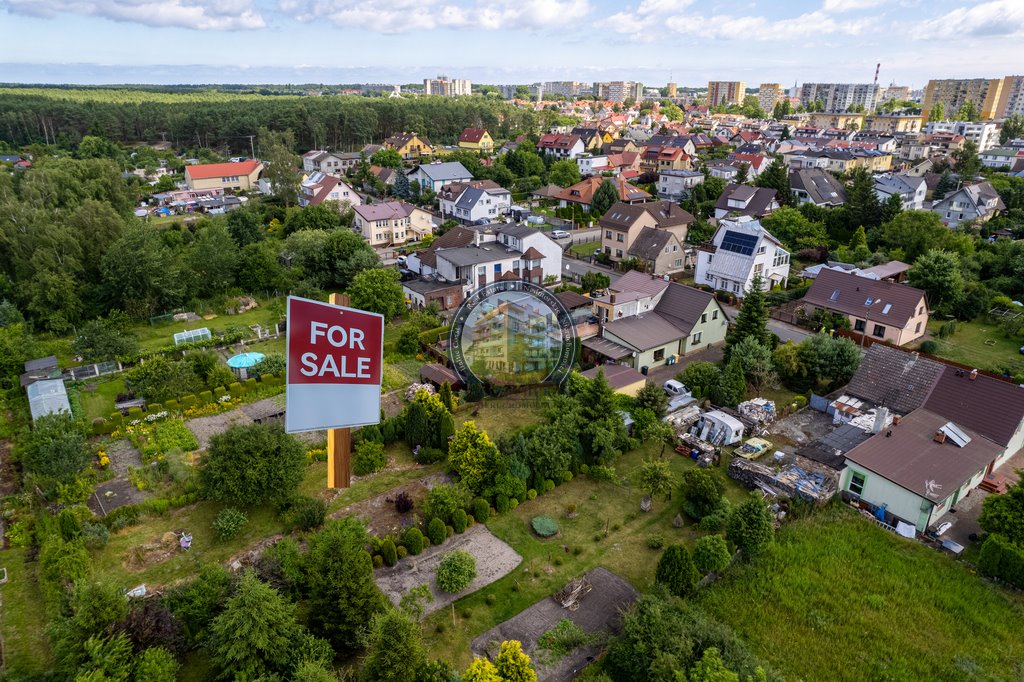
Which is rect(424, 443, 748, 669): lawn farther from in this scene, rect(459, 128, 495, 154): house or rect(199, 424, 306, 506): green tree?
rect(459, 128, 495, 154): house

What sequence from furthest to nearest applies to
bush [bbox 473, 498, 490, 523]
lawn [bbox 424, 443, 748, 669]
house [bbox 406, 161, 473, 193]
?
house [bbox 406, 161, 473, 193] < bush [bbox 473, 498, 490, 523] < lawn [bbox 424, 443, 748, 669]

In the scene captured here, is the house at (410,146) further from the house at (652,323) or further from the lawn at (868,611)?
the lawn at (868,611)

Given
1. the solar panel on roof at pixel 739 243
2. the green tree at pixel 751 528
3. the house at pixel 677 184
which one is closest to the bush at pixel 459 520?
the green tree at pixel 751 528

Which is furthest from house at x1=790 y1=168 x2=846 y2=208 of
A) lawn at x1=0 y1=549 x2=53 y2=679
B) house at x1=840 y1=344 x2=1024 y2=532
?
lawn at x1=0 y1=549 x2=53 y2=679

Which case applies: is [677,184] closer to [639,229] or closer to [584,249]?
[584,249]

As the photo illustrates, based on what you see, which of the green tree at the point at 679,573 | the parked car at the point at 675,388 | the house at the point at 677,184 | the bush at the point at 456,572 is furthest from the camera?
the house at the point at 677,184
